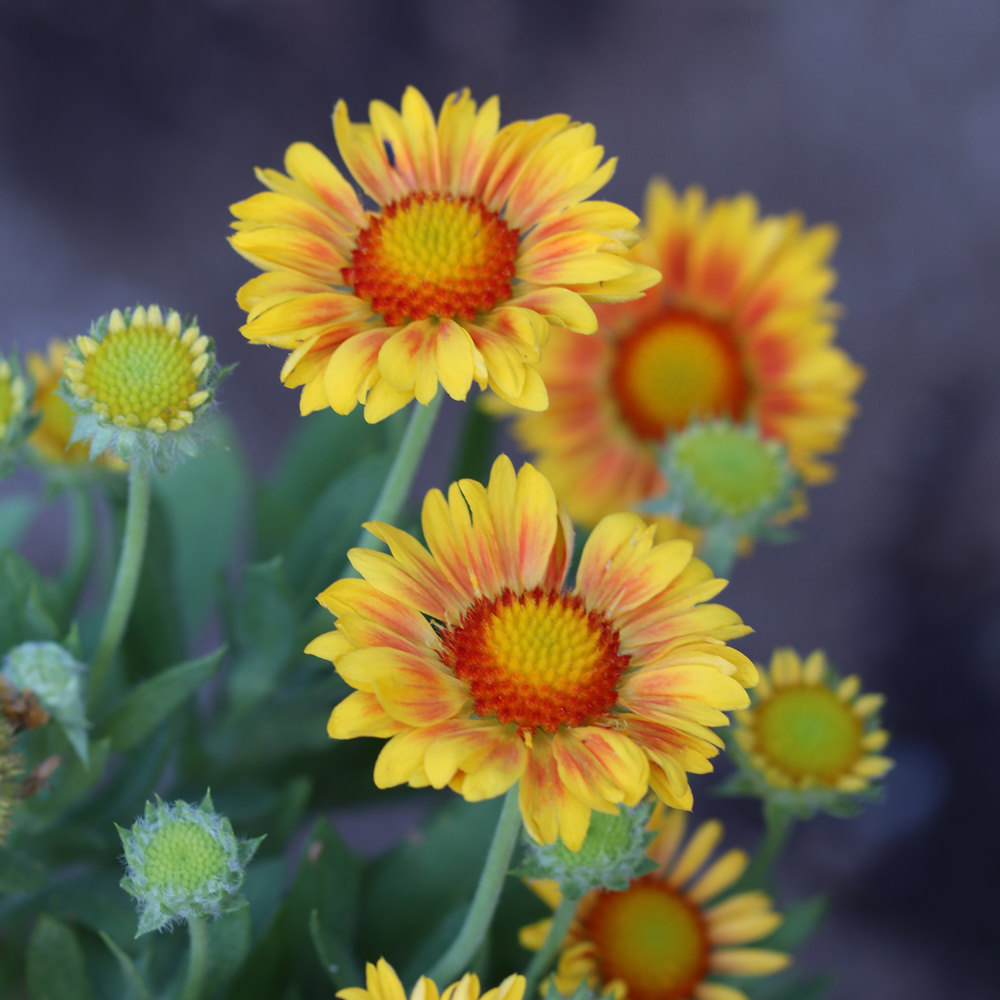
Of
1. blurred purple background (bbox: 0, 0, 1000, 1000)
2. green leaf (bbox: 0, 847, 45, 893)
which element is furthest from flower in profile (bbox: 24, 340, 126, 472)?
blurred purple background (bbox: 0, 0, 1000, 1000)

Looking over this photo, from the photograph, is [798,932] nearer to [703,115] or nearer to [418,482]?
[418,482]

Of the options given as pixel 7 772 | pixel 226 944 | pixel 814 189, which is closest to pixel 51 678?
pixel 7 772

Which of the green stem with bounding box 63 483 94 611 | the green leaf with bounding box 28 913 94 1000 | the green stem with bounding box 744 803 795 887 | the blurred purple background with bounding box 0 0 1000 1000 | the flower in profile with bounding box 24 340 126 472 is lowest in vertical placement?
the green leaf with bounding box 28 913 94 1000

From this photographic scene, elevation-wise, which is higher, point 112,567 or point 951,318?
point 951,318

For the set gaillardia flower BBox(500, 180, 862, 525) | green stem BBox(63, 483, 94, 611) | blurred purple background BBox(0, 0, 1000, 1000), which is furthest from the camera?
blurred purple background BBox(0, 0, 1000, 1000)

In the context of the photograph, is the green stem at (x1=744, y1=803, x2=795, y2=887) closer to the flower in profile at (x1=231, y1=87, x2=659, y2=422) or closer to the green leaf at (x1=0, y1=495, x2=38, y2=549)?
the flower in profile at (x1=231, y1=87, x2=659, y2=422)

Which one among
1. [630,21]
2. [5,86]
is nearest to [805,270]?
[630,21]

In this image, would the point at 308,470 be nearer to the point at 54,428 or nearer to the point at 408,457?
the point at 54,428

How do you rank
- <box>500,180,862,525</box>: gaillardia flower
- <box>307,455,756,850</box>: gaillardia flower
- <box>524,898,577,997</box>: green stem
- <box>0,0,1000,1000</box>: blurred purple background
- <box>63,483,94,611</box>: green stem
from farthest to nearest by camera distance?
<box>0,0,1000,1000</box>: blurred purple background < <box>500,180,862,525</box>: gaillardia flower < <box>63,483,94,611</box>: green stem < <box>524,898,577,997</box>: green stem < <box>307,455,756,850</box>: gaillardia flower
